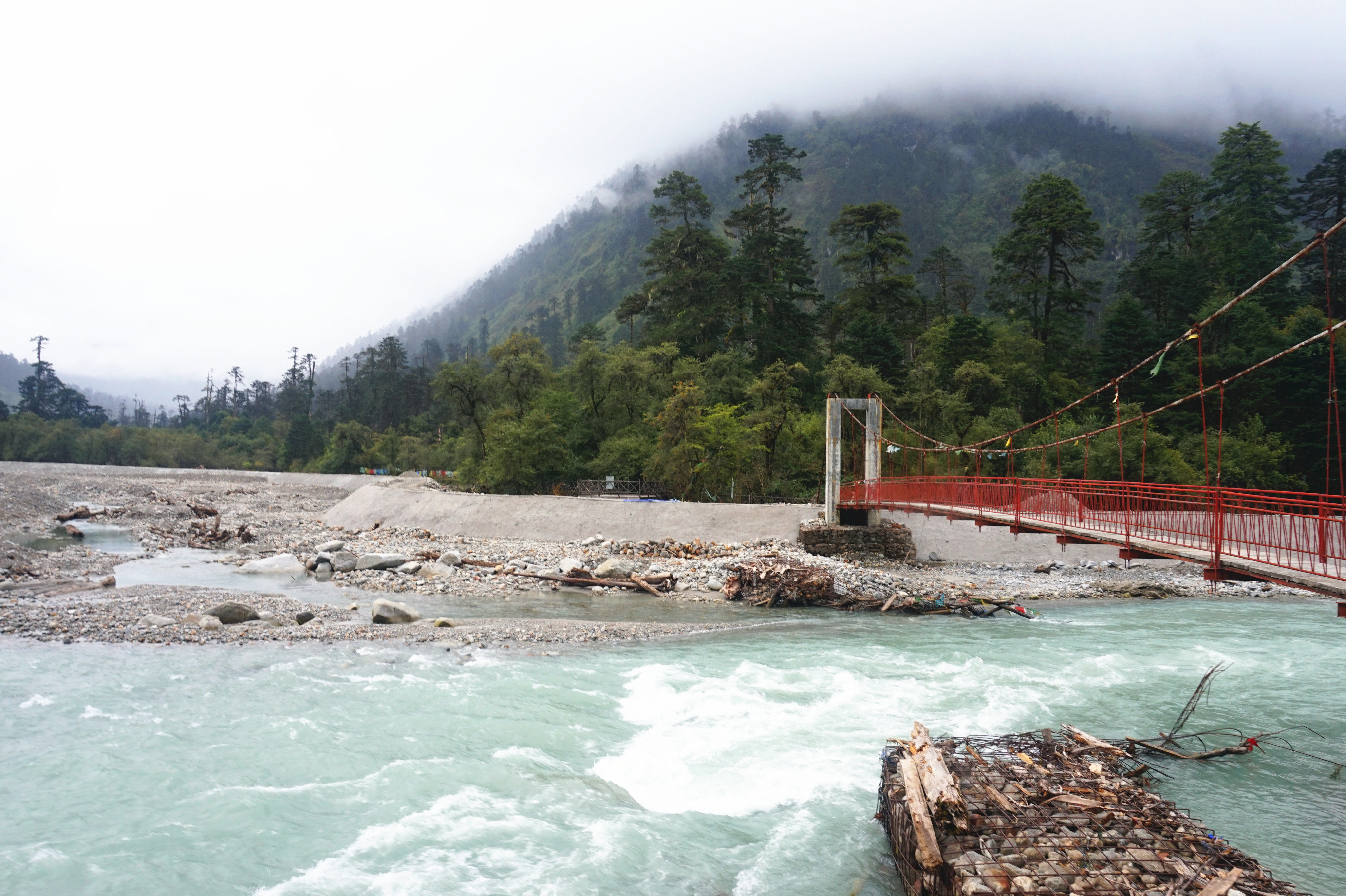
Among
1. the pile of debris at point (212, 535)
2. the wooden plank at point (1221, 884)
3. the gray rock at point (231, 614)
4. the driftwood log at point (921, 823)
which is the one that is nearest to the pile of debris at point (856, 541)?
the gray rock at point (231, 614)

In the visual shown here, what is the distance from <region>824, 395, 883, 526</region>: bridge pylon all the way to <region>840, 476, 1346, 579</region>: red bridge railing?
540cm

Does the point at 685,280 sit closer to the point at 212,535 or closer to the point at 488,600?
the point at 212,535

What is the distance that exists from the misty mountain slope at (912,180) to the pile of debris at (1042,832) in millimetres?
91985

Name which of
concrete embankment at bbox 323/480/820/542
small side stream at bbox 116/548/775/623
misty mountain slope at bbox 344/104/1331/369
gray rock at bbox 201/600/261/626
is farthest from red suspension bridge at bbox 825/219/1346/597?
misty mountain slope at bbox 344/104/1331/369

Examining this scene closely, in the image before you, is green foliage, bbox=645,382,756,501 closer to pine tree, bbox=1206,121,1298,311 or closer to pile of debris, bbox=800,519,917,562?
pile of debris, bbox=800,519,917,562

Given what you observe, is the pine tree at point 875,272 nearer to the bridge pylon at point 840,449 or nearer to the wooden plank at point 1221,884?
the bridge pylon at point 840,449

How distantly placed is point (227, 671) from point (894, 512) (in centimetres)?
2004

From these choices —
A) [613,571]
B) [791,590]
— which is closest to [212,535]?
[613,571]

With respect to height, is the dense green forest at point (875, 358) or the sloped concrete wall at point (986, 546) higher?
the dense green forest at point (875, 358)

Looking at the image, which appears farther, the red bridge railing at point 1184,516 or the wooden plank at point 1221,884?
the red bridge railing at point 1184,516

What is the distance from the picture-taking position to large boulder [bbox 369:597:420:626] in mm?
13047

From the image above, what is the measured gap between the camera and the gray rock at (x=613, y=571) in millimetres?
18047

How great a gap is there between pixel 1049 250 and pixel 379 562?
42304 millimetres

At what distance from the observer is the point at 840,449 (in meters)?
22.9
